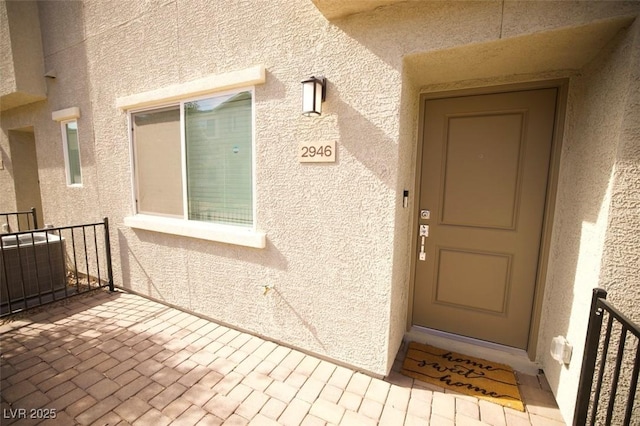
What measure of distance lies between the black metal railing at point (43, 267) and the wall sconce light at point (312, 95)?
3.67 m

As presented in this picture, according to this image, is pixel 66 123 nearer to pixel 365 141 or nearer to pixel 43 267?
pixel 43 267

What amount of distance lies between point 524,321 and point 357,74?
2.74 metres

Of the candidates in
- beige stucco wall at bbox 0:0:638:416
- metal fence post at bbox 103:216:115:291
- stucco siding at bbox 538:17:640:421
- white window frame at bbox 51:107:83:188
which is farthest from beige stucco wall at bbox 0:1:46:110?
stucco siding at bbox 538:17:640:421

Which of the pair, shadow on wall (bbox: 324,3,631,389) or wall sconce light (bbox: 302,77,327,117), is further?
wall sconce light (bbox: 302,77,327,117)

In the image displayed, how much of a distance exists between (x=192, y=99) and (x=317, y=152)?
1.83 m

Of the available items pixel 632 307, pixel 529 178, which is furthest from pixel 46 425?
pixel 529 178

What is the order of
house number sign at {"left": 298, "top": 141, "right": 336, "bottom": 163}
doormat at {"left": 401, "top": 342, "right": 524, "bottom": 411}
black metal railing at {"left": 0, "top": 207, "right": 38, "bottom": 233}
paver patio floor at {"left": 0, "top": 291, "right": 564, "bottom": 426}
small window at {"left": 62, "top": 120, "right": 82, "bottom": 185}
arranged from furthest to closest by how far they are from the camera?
black metal railing at {"left": 0, "top": 207, "right": 38, "bottom": 233} → small window at {"left": 62, "top": 120, "right": 82, "bottom": 185} → house number sign at {"left": 298, "top": 141, "right": 336, "bottom": 163} → doormat at {"left": 401, "top": 342, "right": 524, "bottom": 411} → paver patio floor at {"left": 0, "top": 291, "right": 564, "bottom": 426}

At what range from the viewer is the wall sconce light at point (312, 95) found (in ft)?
7.19

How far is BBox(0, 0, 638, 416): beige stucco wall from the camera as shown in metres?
1.70

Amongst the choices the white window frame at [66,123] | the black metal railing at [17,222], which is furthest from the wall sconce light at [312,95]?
the black metal railing at [17,222]

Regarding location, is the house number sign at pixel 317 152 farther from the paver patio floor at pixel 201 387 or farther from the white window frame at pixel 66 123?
the white window frame at pixel 66 123

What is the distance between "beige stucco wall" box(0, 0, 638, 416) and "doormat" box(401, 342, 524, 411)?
0.28 metres

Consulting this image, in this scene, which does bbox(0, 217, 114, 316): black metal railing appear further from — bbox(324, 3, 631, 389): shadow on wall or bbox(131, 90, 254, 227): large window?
bbox(324, 3, 631, 389): shadow on wall

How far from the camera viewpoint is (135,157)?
12.1 feet
